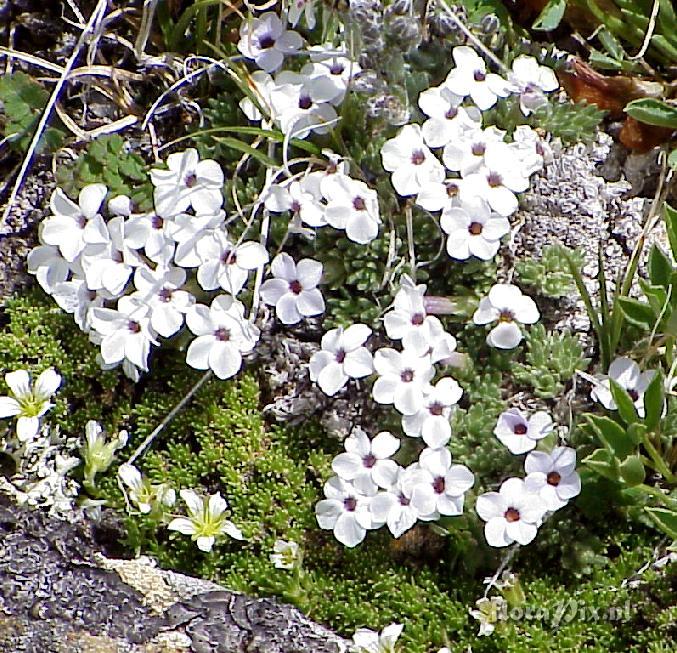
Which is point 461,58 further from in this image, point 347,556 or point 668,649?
point 668,649

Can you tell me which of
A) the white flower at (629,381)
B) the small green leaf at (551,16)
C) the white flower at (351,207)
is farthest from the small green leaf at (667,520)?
the small green leaf at (551,16)

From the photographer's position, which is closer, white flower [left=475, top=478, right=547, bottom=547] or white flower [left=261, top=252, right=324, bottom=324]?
white flower [left=475, top=478, right=547, bottom=547]

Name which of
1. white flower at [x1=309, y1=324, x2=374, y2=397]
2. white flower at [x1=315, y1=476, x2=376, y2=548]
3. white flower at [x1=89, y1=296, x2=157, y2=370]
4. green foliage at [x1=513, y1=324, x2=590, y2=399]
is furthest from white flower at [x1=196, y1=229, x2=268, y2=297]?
green foliage at [x1=513, y1=324, x2=590, y2=399]

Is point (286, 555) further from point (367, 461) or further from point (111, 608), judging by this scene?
point (111, 608)

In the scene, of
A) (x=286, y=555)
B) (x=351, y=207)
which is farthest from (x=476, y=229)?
(x=286, y=555)

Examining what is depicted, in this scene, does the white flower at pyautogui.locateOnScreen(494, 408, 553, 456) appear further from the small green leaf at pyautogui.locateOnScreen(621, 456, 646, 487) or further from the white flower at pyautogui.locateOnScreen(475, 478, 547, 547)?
the small green leaf at pyautogui.locateOnScreen(621, 456, 646, 487)

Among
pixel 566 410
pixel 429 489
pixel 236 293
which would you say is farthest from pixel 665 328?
pixel 236 293
